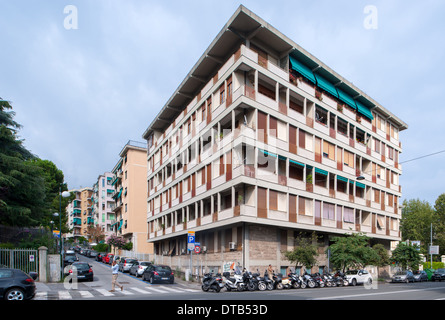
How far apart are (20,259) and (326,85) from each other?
2999 centimetres

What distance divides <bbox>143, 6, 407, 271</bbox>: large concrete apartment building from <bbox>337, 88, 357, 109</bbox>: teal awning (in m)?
0.15

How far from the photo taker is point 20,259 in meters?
22.5

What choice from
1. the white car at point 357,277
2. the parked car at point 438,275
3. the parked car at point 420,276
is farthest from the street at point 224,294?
the parked car at point 438,275

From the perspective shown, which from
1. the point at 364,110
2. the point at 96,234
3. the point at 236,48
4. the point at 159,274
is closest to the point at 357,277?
the point at 159,274

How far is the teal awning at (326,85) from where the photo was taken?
35.5 metres

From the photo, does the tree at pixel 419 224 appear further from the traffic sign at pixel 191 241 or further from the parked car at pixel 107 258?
the traffic sign at pixel 191 241

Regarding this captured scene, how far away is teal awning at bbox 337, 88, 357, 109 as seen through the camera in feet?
127

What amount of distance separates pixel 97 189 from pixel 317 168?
7625 cm

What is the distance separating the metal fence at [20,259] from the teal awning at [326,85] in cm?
2792

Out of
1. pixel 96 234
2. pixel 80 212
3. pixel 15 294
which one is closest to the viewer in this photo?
pixel 15 294

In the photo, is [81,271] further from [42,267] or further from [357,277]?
[357,277]

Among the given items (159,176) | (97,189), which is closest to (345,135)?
(159,176)
